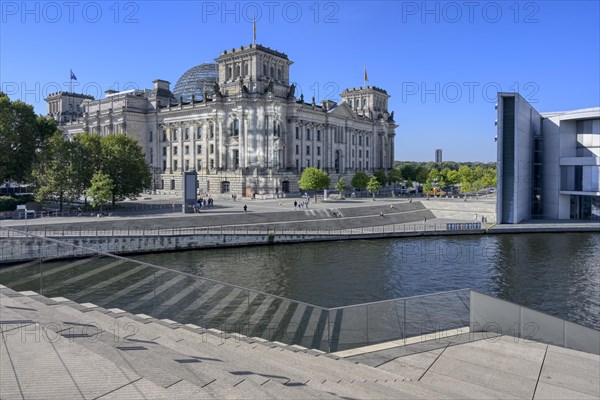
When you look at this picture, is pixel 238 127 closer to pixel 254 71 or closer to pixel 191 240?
pixel 254 71

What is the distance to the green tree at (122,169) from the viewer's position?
5669 cm

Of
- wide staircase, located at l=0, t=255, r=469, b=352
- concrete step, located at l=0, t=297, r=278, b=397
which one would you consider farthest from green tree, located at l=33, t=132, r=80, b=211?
concrete step, located at l=0, t=297, r=278, b=397

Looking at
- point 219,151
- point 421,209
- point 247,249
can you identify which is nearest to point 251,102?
point 219,151

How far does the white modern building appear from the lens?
55.6 metres

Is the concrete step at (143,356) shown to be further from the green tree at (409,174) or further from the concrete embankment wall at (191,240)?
the green tree at (409,174)

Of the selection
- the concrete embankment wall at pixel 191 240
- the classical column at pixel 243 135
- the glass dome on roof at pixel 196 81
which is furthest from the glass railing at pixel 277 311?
the glass dome on roof at pixel 196 81

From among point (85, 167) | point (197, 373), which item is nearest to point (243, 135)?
point (85, 167)

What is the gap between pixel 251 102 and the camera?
3374 inches

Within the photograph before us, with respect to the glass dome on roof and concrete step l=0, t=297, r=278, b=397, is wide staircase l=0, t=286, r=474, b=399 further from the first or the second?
the glass dome on roof

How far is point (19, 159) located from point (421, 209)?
53547 millimetres

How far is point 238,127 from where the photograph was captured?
290 ft

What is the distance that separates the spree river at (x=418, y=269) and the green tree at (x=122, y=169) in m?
20.3

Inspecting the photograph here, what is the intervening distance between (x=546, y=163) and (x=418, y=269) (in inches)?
1528

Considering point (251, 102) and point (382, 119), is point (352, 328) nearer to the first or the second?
point (251, 102)
